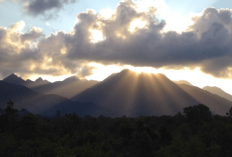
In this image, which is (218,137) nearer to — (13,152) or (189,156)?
(189,156)

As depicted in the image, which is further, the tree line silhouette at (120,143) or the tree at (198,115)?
the tree at (198,115)

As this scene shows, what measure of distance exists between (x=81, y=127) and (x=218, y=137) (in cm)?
4622

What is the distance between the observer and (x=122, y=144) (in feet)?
175

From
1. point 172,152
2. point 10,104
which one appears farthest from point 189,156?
point 10,104

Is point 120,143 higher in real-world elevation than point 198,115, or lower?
lower

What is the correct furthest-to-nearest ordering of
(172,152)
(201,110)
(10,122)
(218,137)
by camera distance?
(201,110) < (10,122) < (218,137) < (172,152)

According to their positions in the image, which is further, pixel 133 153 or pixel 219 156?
pixel 133 153

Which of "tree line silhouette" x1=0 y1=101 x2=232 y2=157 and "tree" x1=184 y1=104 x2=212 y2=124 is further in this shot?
"tree" x1=184 y1=104 x2=212 y2=124

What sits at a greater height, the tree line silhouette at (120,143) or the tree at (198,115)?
the tree at (198,115)

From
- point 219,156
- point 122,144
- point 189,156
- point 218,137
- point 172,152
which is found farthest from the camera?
point 122,144

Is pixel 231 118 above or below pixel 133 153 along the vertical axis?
above

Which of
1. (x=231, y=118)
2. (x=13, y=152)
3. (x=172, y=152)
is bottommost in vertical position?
(x=13, y=152)

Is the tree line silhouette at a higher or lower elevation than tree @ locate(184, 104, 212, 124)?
lower

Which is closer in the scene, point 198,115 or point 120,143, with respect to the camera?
point 120,143
